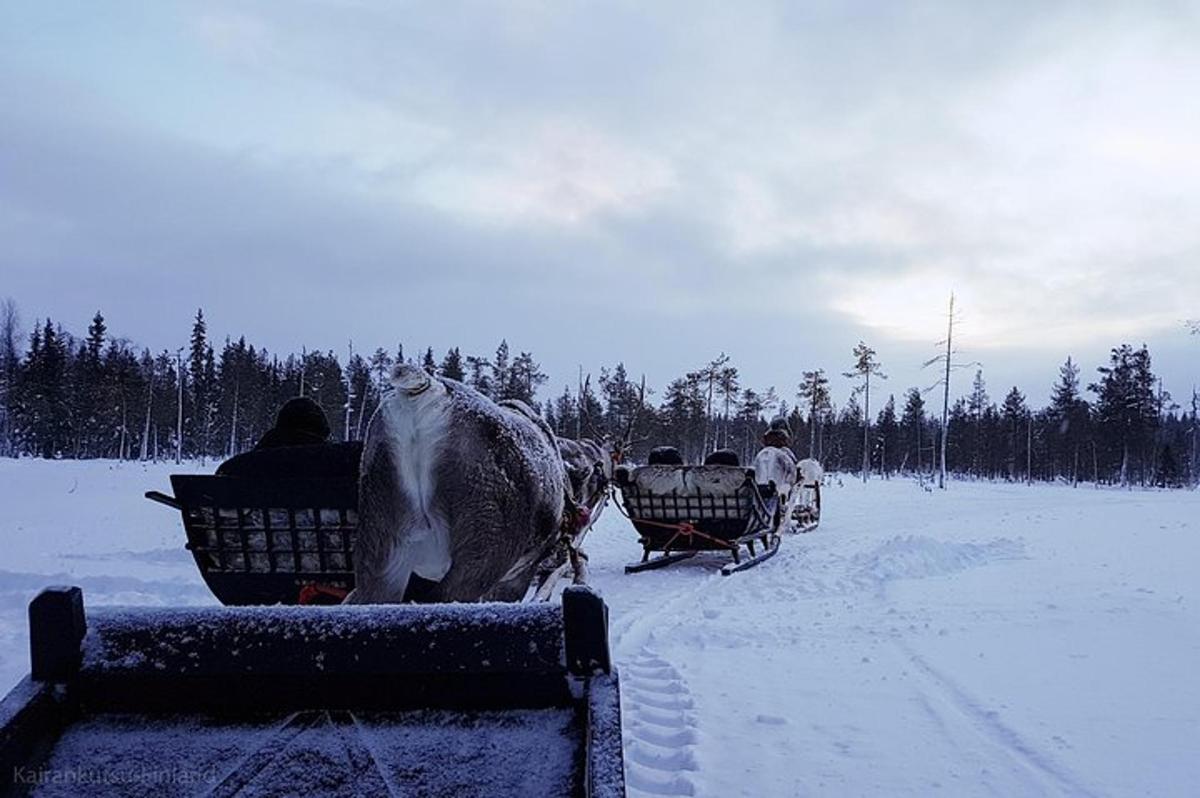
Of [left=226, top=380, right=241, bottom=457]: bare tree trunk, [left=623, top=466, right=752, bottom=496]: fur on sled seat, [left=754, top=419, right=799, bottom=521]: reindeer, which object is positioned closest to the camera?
[left=623, top=466, right=752, bottom=496]: fur on sled seat

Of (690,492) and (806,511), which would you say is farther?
(806,511)

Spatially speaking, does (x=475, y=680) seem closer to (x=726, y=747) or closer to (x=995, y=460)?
(x=726, y=747)

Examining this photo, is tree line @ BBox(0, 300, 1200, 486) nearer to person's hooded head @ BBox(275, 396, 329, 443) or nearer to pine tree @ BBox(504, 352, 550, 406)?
pine tree @ BBox(504, 352, 550, 406)

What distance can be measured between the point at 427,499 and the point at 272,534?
4.32ft

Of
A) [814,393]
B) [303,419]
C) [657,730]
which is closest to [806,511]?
[303,419]

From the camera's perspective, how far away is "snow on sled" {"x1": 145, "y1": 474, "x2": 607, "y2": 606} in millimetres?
3936

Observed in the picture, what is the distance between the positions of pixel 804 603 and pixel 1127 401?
2660 inches

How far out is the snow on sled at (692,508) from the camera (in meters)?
9.34

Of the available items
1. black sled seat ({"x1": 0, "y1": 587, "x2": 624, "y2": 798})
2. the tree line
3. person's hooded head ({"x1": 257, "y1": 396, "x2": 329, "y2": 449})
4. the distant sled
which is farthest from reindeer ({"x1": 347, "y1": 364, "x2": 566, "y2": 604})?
the tree line

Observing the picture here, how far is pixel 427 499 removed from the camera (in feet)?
10.6

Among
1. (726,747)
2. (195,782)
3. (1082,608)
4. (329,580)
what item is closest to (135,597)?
(329,580)

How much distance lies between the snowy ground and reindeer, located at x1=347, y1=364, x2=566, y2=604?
1.13 metres

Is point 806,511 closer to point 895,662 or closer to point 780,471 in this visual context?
point 780,471

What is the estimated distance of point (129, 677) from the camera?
1.66 meters
